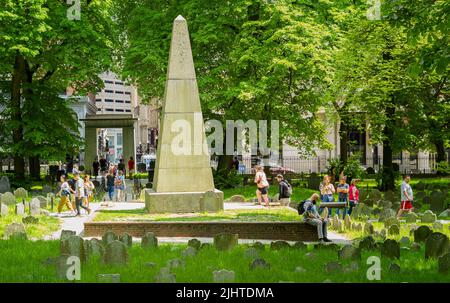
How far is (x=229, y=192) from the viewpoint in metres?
35.8

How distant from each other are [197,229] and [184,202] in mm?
3608

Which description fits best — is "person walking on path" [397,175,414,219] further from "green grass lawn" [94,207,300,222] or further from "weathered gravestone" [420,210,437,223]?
"green grass lawn" [94,207,300,222]

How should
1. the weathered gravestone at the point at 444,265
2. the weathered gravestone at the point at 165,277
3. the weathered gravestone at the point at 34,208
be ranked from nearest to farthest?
the weathered gravestone at the point at 165,277, the weathered gravestone at the point at 444,265, the weathered gravestone at the point at 34,208

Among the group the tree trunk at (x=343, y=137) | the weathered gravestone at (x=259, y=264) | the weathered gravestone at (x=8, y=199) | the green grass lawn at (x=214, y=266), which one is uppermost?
the tree trunk at (x=343, y=137)

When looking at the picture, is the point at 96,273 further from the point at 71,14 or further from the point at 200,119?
the point at 71,14

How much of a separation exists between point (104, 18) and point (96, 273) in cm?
2590

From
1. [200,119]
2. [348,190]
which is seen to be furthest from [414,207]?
[200,119]

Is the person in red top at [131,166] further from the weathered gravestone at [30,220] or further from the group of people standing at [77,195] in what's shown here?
the weathered gravestone at [30,220]

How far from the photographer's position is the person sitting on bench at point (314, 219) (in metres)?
19.4

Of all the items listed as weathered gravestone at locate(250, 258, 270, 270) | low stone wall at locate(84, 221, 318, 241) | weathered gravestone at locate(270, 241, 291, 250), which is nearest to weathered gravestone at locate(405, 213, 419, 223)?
low stone wall at locate(84, 221, 318, 241)

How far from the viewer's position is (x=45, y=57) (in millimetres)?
37406

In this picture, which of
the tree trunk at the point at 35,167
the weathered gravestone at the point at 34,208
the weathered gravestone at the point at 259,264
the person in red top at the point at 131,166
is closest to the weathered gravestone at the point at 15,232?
the weathered gravestone at the point at 34,208

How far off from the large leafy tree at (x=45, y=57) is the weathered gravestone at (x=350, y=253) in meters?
21.4

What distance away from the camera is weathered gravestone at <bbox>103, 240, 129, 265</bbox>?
14828mm
